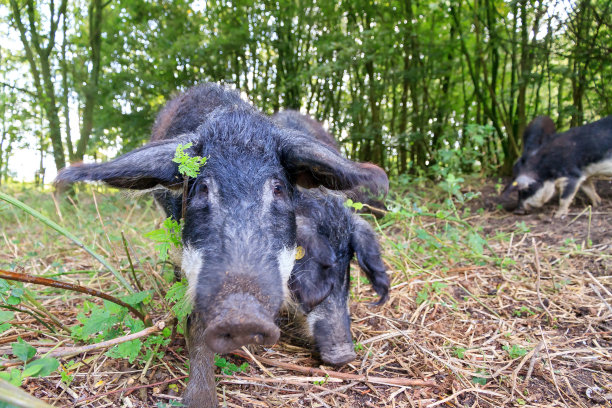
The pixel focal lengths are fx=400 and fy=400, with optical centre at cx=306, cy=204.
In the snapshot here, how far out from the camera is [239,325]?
1.64 meters

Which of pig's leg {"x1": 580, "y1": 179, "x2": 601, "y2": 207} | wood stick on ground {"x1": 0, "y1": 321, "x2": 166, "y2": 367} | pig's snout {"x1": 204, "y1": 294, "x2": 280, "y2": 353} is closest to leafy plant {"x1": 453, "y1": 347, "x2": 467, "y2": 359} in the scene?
pig's snout {"x1": 204, "y1": 294, "x2": 280, "y2": 353}

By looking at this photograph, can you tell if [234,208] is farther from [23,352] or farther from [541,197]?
[541,197]

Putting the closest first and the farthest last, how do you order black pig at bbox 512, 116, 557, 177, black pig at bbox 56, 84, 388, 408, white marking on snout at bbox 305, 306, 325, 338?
black pig at bbox 56, 84, 388, 408 → white marking on snout at bbox 305, 306, 325, 338 → black pig at bbox 512, 116, 557, 177

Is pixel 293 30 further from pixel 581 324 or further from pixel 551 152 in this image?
pixel 581 324

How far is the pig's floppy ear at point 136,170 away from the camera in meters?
2.11

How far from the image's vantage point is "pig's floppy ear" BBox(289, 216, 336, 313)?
280 centimetres

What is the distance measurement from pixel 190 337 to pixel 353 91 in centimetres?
949

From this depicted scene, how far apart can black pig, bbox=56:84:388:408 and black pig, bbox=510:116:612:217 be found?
5.41 meters

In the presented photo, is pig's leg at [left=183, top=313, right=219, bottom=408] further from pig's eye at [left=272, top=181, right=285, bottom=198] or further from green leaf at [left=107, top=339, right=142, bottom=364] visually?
pig's eye at [left=272, top=181, right=285, bottom=198]

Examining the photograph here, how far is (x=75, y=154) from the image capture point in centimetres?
972

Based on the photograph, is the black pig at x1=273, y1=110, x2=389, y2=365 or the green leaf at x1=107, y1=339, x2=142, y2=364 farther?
the black pig at x1=273, y1=110, x2=389, y2=365

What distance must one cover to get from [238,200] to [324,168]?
1.76ft

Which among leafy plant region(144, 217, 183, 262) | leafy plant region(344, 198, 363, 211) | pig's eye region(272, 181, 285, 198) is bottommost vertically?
leafy plant region(144, 217, 183, 262)

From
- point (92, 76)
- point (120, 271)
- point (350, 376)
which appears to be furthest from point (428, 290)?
point (92, 76)
